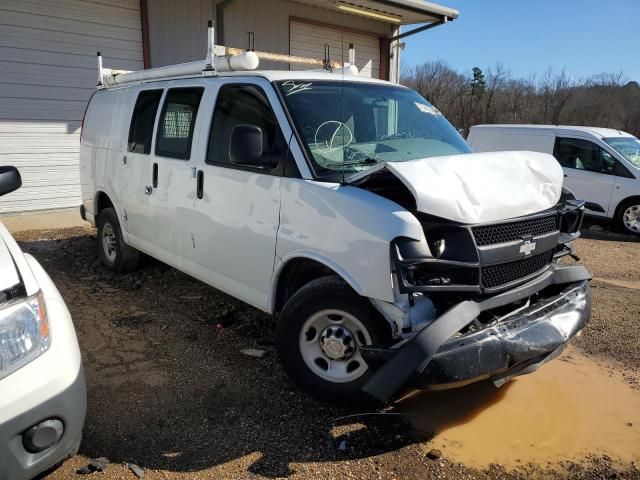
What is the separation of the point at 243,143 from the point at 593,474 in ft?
9.30

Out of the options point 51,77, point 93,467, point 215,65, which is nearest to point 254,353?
point 93,467

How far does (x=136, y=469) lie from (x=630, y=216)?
396 inches

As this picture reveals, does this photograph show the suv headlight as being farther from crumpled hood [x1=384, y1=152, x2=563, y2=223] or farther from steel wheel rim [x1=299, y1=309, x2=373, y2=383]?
crumpled hood [x1=384, y1=152, x2=563, y2=223]

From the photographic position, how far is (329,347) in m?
3.22

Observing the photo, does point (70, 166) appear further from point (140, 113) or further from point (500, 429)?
point (500, 429)

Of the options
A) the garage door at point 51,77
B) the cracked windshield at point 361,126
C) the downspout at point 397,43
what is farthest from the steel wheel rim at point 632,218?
the garage door at point 51,77

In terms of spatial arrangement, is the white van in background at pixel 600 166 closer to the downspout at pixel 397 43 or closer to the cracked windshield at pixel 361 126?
the downspout at pixel 397 43

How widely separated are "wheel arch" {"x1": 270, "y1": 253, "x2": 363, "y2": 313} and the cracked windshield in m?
0.59

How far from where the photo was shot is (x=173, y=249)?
4703mm

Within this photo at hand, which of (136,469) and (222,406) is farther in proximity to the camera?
(222,406)

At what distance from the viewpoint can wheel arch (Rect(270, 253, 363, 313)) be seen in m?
3.40

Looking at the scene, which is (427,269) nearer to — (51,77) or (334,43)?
(51,77)

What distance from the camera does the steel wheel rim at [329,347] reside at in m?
3.13

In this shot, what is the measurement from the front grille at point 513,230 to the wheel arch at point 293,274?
91 cm
